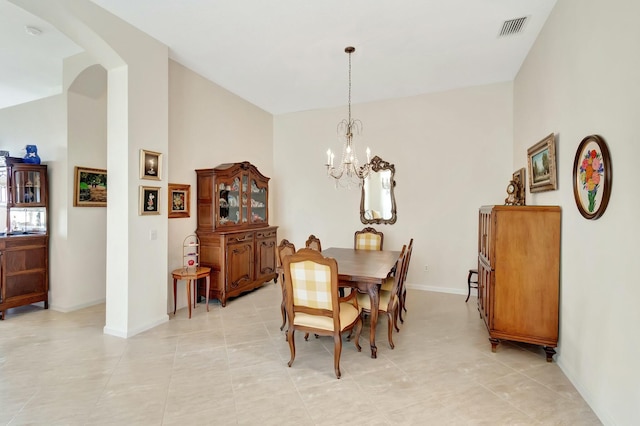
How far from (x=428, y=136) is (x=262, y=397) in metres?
4.45

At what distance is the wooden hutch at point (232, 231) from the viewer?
4184 millimetres

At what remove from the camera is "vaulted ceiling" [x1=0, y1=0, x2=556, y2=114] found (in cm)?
→ 287

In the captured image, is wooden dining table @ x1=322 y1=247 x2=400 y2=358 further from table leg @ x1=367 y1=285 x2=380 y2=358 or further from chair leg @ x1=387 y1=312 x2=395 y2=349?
chair leg @ x1=387 y1=312 x2=395 y2=349

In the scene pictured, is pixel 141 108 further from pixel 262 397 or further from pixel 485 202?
pixel 485 202

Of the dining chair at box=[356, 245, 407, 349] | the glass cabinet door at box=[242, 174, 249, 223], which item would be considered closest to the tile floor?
the dining chair at box=[356, 245, 407, 349]

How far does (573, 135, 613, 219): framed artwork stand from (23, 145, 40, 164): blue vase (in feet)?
20.0

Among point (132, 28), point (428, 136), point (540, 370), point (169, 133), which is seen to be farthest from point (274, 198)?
point (540, 370)

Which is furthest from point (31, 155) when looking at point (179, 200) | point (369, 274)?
point (369, 274)

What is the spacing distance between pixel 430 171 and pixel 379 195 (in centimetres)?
93

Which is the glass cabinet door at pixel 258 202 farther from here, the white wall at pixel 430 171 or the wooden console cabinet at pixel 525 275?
the wooden console cabinet at pixel 525 275

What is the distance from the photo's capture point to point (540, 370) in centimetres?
255

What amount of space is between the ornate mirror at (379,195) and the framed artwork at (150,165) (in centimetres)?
332

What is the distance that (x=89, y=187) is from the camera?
4164 millimetres

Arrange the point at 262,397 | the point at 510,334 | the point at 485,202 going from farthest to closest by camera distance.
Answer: the point at 485,202, the point at 510,334, the point at 262,397
